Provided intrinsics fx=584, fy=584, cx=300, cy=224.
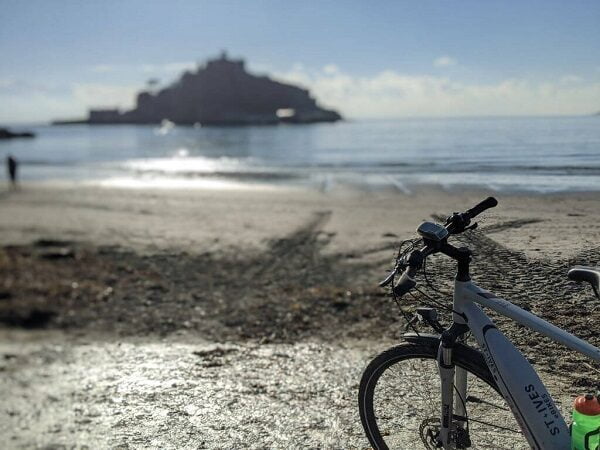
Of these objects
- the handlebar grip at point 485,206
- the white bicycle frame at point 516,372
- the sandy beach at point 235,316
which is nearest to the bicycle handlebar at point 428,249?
the handlebar grip at point 485,206

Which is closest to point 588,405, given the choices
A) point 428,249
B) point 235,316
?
point 428,249

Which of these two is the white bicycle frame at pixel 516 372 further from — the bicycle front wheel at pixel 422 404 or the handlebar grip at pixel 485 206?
the handlebar grip at pixel 485 206

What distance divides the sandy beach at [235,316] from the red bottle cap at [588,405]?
60 centimetres

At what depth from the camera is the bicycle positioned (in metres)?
2.44

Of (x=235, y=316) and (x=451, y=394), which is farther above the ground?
(x=451, y=394)

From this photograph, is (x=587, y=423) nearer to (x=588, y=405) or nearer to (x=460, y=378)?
(x=588, y=405)

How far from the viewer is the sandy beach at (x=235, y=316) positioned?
321 cm

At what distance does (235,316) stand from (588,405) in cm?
566

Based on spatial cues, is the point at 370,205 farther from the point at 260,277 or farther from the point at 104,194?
the point at 104,194

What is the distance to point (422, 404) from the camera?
3346 mm

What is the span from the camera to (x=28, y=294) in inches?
374

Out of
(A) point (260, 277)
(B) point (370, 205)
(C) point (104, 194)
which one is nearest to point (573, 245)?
(A) point (260, 277)

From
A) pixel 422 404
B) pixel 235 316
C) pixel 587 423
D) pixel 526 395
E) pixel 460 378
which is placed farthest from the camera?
pixel 235 316

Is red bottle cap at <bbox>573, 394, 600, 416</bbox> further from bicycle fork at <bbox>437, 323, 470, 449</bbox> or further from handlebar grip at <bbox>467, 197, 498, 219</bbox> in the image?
handlebar grip at <bbox>467, 197, 498, 219</bbox>
